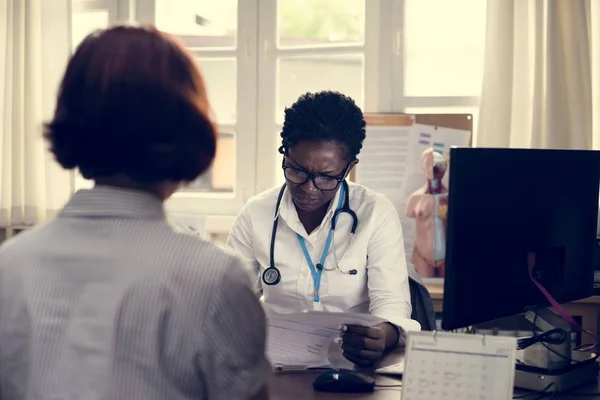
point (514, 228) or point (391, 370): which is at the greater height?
point (514, 228)

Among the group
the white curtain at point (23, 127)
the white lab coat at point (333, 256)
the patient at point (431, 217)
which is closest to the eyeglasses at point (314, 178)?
the white lab coat at point (333, 256)

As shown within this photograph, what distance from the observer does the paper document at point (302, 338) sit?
1.67m

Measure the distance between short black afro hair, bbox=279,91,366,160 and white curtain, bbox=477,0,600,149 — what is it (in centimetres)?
101

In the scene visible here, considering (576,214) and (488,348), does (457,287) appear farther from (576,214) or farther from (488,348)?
(576,214)

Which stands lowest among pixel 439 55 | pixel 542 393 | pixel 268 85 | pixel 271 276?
pixel 542 393

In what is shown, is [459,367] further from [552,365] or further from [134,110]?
[134,110]

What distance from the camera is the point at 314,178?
214cm

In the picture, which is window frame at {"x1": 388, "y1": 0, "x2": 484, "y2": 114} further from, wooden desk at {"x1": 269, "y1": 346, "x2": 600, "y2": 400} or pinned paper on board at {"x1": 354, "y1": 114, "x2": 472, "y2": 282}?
wooden desk at {"x1": 269, "y1": 346, "x2": 600, "y2": 400}

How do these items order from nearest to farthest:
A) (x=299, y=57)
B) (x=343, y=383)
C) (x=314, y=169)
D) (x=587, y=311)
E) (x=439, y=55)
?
(x=343, y=383) → (x=314, y=169) → (x=587, y=311) → (x=439, y=55) → (x=299, y=57)

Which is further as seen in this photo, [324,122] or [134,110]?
[324,122]

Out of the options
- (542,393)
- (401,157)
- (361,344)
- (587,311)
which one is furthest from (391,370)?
(401,157)

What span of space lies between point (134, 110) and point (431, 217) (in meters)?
2.37

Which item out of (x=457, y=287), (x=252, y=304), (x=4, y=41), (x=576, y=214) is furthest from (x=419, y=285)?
(x=4, y=41)

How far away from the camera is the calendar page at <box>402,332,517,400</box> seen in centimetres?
133
